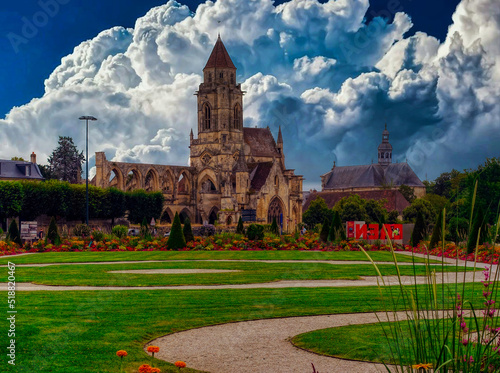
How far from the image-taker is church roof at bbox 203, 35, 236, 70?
304ft

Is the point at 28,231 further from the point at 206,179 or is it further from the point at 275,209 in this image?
the point at 206,179

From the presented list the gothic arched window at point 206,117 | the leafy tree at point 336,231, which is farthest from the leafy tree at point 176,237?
the gothic arched window at point 206,117

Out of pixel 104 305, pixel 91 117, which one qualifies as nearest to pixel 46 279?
pixel 104 305

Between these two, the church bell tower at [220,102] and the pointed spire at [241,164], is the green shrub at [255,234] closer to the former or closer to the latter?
the pointed spire at [241,164]

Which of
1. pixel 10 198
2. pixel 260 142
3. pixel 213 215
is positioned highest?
pixel 260 142

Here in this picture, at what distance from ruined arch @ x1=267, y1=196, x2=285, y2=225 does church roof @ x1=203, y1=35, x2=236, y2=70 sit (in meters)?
20.8

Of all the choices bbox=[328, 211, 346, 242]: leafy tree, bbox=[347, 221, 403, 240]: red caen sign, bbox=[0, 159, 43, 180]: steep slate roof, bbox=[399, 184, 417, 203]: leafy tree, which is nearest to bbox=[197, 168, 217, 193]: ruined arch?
bbox=[0, 159, 43, 180]: steep slate roof

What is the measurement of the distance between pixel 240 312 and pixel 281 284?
566 centimetres

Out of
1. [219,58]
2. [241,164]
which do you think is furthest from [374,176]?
[241,164]

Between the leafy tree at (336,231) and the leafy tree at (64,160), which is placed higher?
the leafy tree at (64,160)

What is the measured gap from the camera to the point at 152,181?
86.4 meters

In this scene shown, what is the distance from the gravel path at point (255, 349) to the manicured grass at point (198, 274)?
20.7 feet

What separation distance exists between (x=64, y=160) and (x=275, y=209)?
33.4 m

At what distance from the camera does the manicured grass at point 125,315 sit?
31.8 ft
